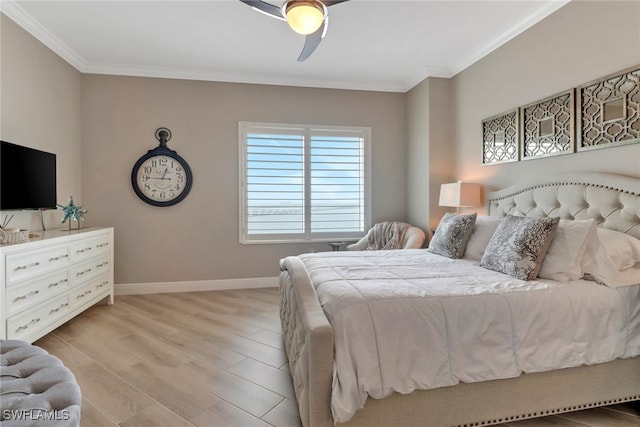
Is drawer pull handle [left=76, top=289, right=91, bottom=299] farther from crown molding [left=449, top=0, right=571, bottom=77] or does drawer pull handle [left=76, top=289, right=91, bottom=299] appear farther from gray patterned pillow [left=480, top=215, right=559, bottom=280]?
crown molding [left=449, top=0, right=571, bottom=77]

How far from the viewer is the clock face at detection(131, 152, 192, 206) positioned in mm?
4148

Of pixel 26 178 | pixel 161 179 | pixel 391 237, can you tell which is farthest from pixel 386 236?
pixel 26 178

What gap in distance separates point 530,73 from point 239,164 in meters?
3.39

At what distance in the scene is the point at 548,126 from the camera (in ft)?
9.16

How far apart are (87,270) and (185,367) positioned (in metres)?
1.73

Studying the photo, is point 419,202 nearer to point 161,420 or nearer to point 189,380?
point 189,380

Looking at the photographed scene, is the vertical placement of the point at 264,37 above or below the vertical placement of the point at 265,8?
above

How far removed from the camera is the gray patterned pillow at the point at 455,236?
278 cm

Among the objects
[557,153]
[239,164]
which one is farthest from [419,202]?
[239,164]

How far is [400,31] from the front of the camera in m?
3.22

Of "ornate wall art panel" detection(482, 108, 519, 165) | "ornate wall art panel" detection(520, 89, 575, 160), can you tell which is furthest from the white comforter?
"ornate wall art panel" detection(482, 108, 519, 165)

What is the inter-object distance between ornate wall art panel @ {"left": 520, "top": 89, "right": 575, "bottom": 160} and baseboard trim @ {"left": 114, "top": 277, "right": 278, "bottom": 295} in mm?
3355

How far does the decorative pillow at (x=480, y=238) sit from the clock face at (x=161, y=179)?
3.39 metres

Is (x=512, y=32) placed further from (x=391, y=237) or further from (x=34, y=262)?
(x=34, y=262)
